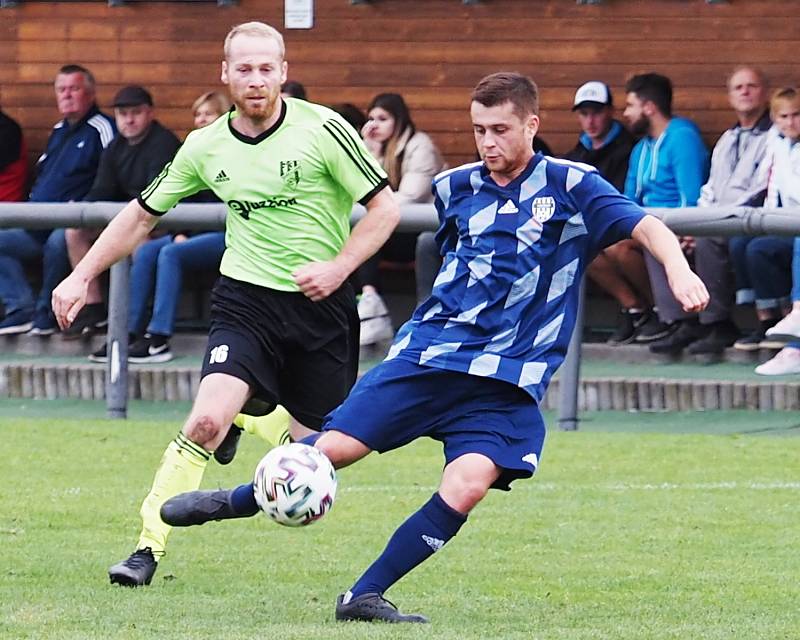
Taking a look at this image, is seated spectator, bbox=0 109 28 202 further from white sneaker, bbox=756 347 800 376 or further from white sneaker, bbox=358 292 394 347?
white sneaker, bbox=756 347 800 376

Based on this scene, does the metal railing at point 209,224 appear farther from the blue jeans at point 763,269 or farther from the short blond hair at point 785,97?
the short blond hair at point 785,97

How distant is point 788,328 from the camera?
1127 cm

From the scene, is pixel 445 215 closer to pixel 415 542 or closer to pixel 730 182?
pixel 415 542

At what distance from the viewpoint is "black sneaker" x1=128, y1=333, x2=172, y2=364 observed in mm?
12367

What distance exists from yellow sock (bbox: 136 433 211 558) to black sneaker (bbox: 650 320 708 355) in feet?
17.8

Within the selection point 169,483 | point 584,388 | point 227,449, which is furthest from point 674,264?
point 584,388

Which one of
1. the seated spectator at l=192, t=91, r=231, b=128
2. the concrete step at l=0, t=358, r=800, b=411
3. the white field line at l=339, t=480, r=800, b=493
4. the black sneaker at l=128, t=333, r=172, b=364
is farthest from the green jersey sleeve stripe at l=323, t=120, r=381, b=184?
the seated spectator at l=192, t=91, r=231, b=128

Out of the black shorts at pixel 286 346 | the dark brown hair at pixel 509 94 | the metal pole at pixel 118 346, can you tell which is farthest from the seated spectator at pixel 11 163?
the dark brown hair at pixel 509 94

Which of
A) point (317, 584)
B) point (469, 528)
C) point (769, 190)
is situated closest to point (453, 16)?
point (769, 190)

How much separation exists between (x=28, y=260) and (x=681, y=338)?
4.41 meters

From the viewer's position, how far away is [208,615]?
6219mm

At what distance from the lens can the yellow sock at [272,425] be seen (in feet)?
26.3

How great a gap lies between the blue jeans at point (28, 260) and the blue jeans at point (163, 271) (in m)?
0.64

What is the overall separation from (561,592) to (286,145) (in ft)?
6.40
